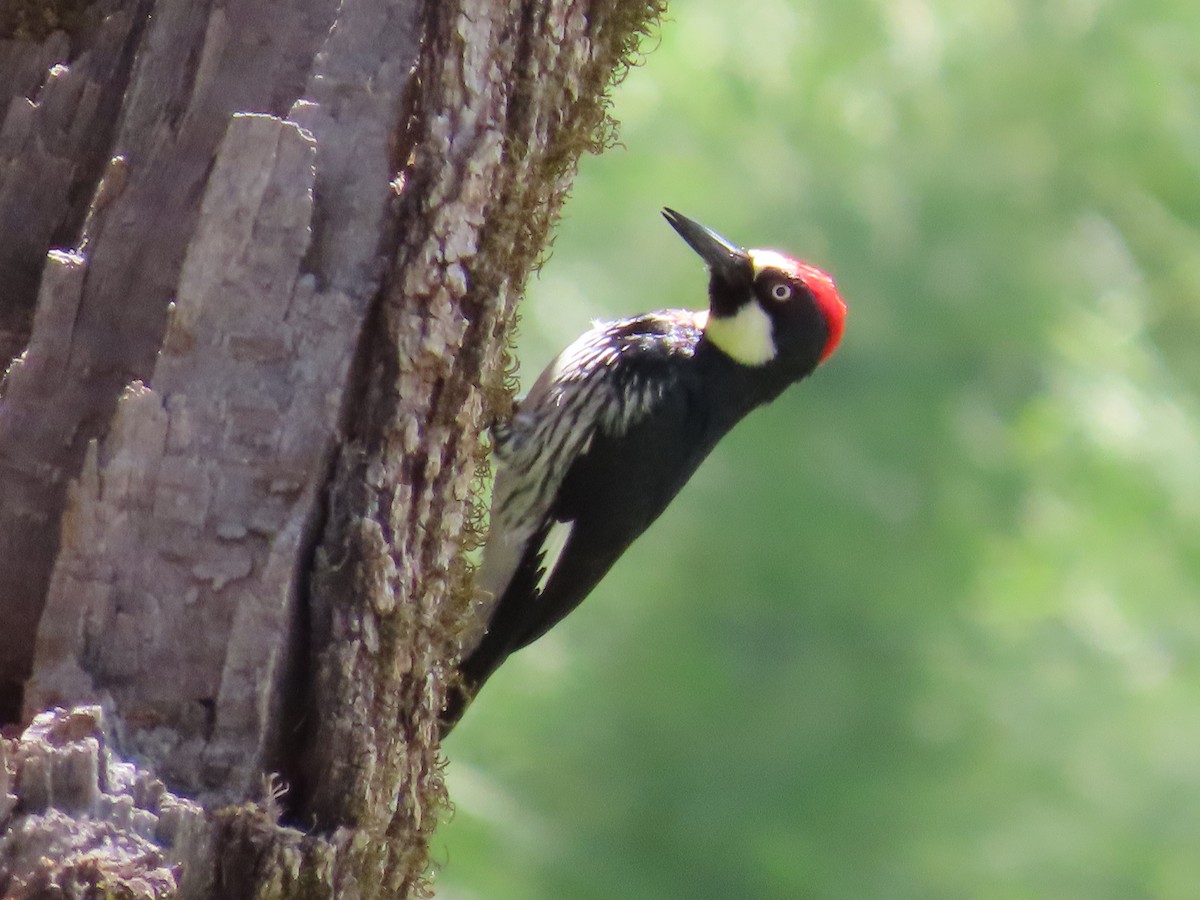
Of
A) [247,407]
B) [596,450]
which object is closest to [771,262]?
[596,450]

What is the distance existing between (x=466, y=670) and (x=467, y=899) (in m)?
1.65

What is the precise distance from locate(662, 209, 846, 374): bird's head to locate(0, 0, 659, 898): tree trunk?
60.7 inches

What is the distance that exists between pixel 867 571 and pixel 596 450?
1.80 meters

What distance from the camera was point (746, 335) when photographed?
163 inches

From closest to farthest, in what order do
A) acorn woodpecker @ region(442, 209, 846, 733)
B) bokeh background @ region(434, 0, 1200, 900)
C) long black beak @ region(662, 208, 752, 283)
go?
acorn woodpecker @ region(442, 209, 846, 733), long black beak @ region(662, 208, 752, 283), bokeh background @ region(434, 0, 1200, 900)

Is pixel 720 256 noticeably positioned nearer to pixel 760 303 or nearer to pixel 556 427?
pixel 760 303

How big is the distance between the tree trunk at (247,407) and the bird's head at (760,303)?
1541 mm

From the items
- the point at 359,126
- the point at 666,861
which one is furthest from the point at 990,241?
the point at 359,126

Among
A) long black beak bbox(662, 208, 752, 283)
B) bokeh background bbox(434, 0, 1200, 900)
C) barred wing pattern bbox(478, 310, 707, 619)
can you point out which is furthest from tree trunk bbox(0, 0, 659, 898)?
bokeh background bbox(434, 0, 1200, 900)

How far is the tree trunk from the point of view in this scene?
2.22 m

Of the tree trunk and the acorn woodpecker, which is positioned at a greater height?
the acorn woodpecker

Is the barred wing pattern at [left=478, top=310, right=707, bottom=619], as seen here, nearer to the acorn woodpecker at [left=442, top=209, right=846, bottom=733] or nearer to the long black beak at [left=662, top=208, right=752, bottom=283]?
the acorn woodpecker at [left=442, top=209, right=846, bottom=733]

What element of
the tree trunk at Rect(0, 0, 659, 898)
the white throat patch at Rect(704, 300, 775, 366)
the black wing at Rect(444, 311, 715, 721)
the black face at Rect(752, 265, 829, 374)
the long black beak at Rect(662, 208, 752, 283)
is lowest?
the tree trunk at Rect(0, 0, 659, 898)

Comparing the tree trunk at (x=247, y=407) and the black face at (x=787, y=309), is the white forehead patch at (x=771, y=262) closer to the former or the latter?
the black face at (x=787, y=309)
